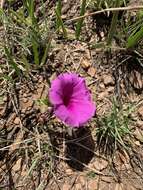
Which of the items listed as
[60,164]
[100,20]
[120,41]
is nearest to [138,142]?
[60,164]

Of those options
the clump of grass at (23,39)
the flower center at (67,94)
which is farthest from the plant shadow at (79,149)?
the clump of grass at (23,39)

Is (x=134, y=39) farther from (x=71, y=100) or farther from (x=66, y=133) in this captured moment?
(x=66, y=133)

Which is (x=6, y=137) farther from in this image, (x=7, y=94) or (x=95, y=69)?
(x=95, y=69)

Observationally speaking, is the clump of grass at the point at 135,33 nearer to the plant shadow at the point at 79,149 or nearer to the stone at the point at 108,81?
the stone at the point at 108,81

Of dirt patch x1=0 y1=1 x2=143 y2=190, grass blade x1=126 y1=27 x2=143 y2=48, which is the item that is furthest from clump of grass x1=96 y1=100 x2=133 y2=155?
grass blade x1=126 y1=27 x2=143 y2=48

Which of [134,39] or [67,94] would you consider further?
[134,39]

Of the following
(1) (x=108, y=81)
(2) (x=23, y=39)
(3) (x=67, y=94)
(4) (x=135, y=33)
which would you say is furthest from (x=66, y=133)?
(4) (x=135, y=33)
